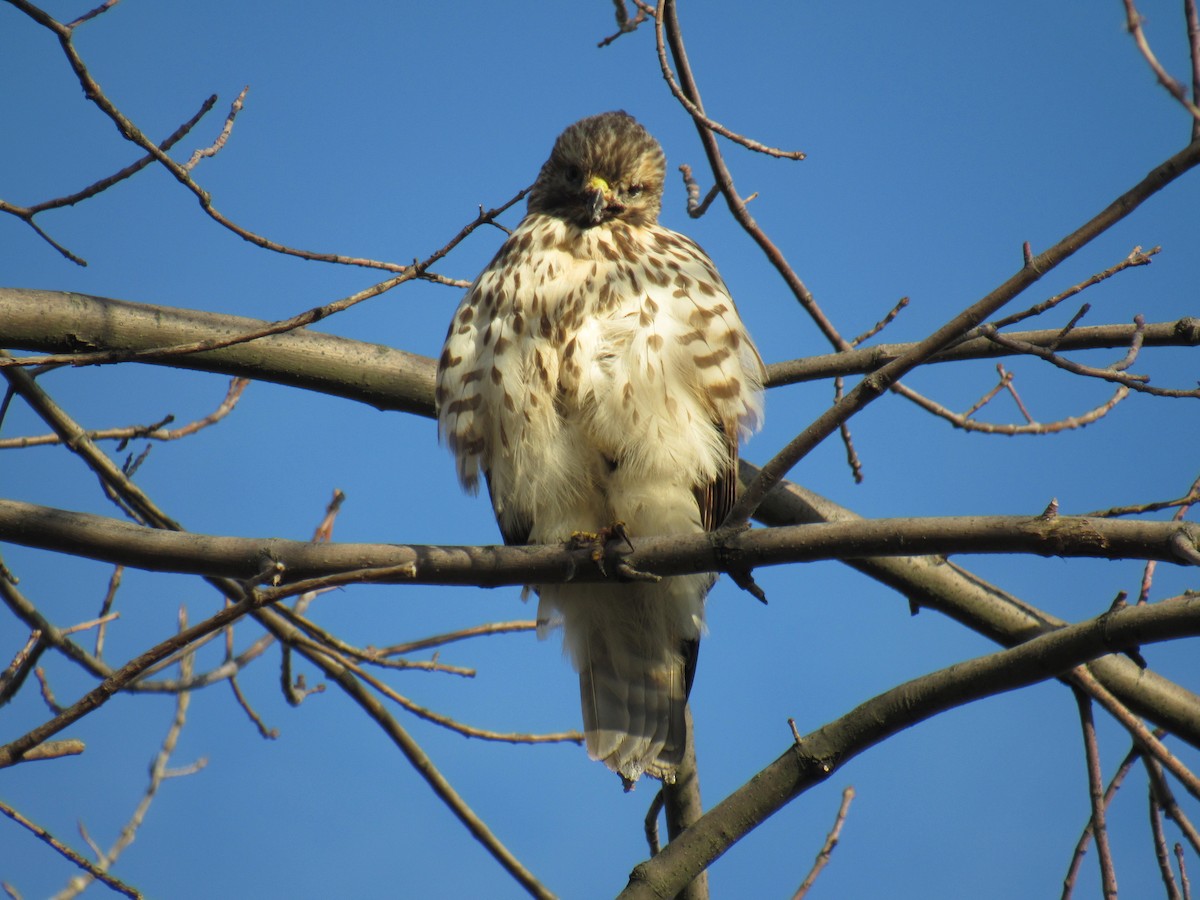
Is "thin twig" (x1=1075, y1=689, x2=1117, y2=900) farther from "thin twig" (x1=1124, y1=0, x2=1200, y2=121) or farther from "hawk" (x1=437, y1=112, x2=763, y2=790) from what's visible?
"thin twig" (x1=1124, y1=0, x2=1200, y2=121)

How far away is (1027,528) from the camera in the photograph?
2.26 m

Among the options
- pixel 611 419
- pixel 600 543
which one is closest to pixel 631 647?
pixel 611 419

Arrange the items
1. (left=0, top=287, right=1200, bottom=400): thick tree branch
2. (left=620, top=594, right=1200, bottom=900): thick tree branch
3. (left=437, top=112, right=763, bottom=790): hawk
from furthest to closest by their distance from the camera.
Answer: (left=437, top=112, right=763, bottom=790): hawk, (left=0, top=287, right=1200, bottom=400): thick tree branch, (left=620, top=594, right=1200, bottom=900): thick tree branch

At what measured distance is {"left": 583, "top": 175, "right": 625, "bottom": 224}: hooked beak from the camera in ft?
13.6

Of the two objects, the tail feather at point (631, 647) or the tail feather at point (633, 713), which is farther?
the tail feather at point (631, 647)

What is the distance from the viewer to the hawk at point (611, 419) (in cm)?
358

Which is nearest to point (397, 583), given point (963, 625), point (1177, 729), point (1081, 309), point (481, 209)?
point (481, 209)

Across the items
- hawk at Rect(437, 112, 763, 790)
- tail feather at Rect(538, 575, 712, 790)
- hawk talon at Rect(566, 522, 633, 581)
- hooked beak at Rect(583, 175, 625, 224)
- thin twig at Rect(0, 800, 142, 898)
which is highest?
hooked beak at Rect(583, 175, 625, 224)

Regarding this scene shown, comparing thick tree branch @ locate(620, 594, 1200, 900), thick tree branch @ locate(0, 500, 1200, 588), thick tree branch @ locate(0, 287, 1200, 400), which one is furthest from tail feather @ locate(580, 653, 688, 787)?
thick tree branch @ locate(0, 500, 1200, 588)

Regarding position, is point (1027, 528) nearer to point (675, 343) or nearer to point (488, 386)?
point (675, 343)

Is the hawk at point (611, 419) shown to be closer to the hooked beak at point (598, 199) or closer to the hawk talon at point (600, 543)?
the hooked beak at point (598, 199)

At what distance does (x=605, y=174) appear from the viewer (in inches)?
172

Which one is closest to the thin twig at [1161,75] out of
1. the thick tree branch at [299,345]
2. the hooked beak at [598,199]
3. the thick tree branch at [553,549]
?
the thick tree branch at [553,549]

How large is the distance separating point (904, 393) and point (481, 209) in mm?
1823
